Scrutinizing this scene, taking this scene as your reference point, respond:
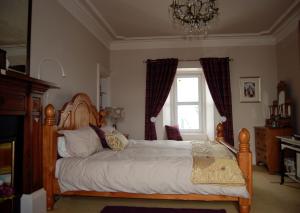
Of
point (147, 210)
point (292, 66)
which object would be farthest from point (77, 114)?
point (292, 66)

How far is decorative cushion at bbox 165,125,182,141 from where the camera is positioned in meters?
5.52

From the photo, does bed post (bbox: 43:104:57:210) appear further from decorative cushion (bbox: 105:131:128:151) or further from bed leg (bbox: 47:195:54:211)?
decorative cushion (bbox: 105:131:128:151)

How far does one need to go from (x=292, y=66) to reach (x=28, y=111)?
4.48 m

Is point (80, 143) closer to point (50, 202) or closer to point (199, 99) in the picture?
point (50, 202)

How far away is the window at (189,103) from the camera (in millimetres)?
5836

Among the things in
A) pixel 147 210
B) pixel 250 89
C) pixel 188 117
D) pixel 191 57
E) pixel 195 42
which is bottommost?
pixel 147 210

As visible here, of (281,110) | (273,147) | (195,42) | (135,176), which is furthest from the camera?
(195,42)

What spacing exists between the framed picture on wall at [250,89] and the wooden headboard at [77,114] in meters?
3.14

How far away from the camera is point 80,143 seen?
3.03 m

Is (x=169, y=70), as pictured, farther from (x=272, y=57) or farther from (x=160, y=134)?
(x=272, y=57)

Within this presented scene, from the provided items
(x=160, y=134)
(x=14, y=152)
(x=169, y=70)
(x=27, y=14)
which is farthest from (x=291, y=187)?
(x=27, y=14)

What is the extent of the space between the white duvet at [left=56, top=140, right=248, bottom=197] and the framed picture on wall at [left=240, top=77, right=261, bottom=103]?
307cm

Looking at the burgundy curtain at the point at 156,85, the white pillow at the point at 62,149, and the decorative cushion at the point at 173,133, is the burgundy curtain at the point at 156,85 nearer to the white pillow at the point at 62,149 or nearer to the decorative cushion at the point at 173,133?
the decorative cushion at the point at 173,133

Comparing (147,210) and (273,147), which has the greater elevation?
(273,147)
